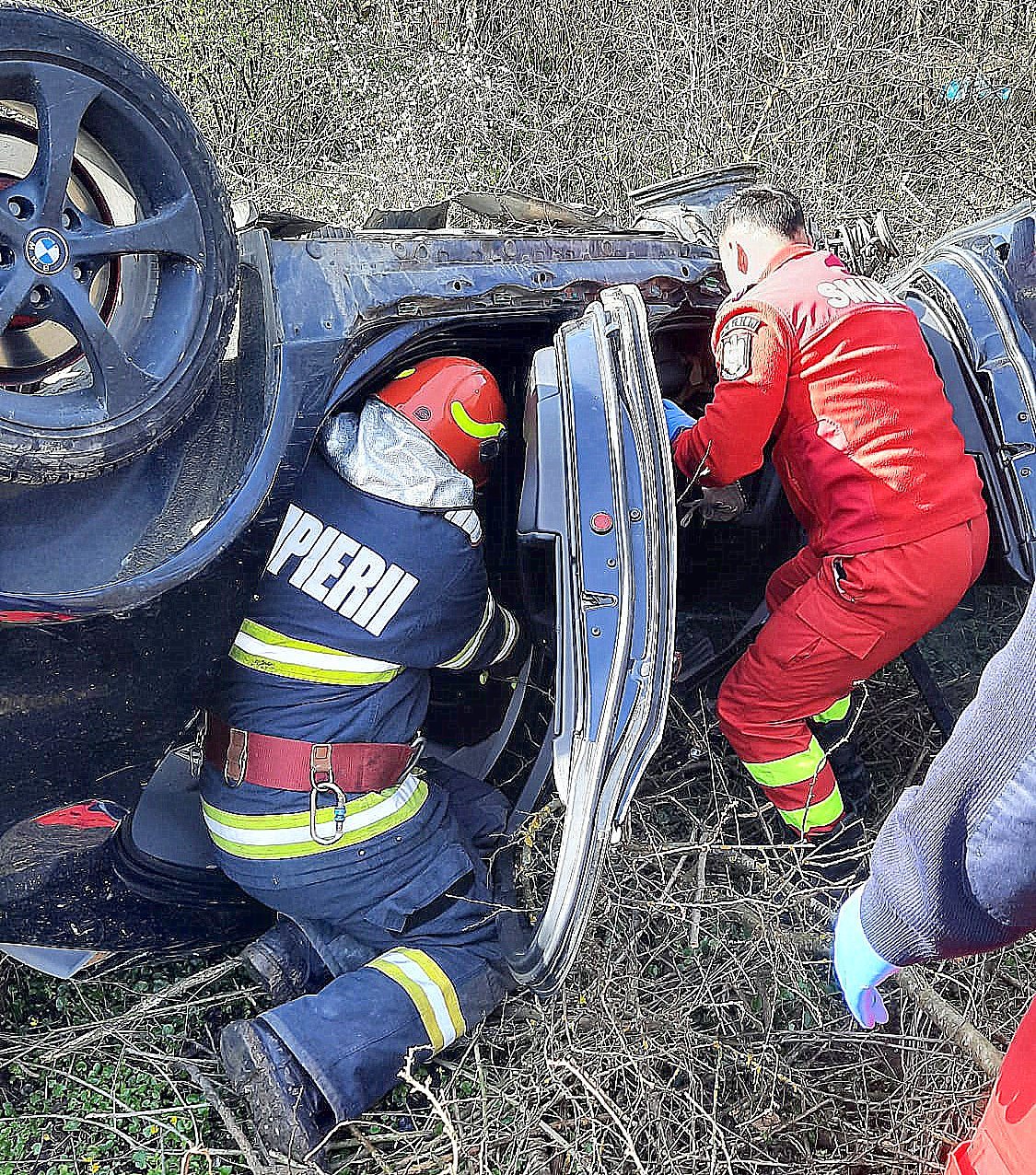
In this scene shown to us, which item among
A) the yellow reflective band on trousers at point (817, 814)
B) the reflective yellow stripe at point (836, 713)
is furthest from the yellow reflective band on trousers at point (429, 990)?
the reflective yellow stripe at point (836, 713)

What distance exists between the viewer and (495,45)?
4660 mm

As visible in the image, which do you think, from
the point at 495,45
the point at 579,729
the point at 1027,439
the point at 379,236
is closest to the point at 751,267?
the point at 1027,439

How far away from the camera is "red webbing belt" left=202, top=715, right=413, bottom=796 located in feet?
9.03

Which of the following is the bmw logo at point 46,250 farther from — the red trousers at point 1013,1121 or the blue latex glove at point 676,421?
the red trousers at point 1013,1121

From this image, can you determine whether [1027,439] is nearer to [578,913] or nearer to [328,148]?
[578,913]

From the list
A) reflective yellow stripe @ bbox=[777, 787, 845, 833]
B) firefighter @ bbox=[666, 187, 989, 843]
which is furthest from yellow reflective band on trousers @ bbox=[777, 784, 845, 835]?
firefighter @ bbox=[666, 187, 989, 843]

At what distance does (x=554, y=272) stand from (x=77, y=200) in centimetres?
118

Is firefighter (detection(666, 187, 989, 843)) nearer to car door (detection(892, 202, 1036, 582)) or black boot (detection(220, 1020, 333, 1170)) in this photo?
car door (detection(892, 202, 1036, 582))

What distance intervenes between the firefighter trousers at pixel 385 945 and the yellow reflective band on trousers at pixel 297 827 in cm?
2

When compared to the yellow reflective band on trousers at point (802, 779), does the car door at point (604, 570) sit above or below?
above

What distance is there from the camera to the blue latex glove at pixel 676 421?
3.12 meters

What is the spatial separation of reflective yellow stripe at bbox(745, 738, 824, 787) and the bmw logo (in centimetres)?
241

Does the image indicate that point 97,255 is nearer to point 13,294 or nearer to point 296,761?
point 13,294

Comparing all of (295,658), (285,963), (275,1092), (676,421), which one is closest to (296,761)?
(295,658)
